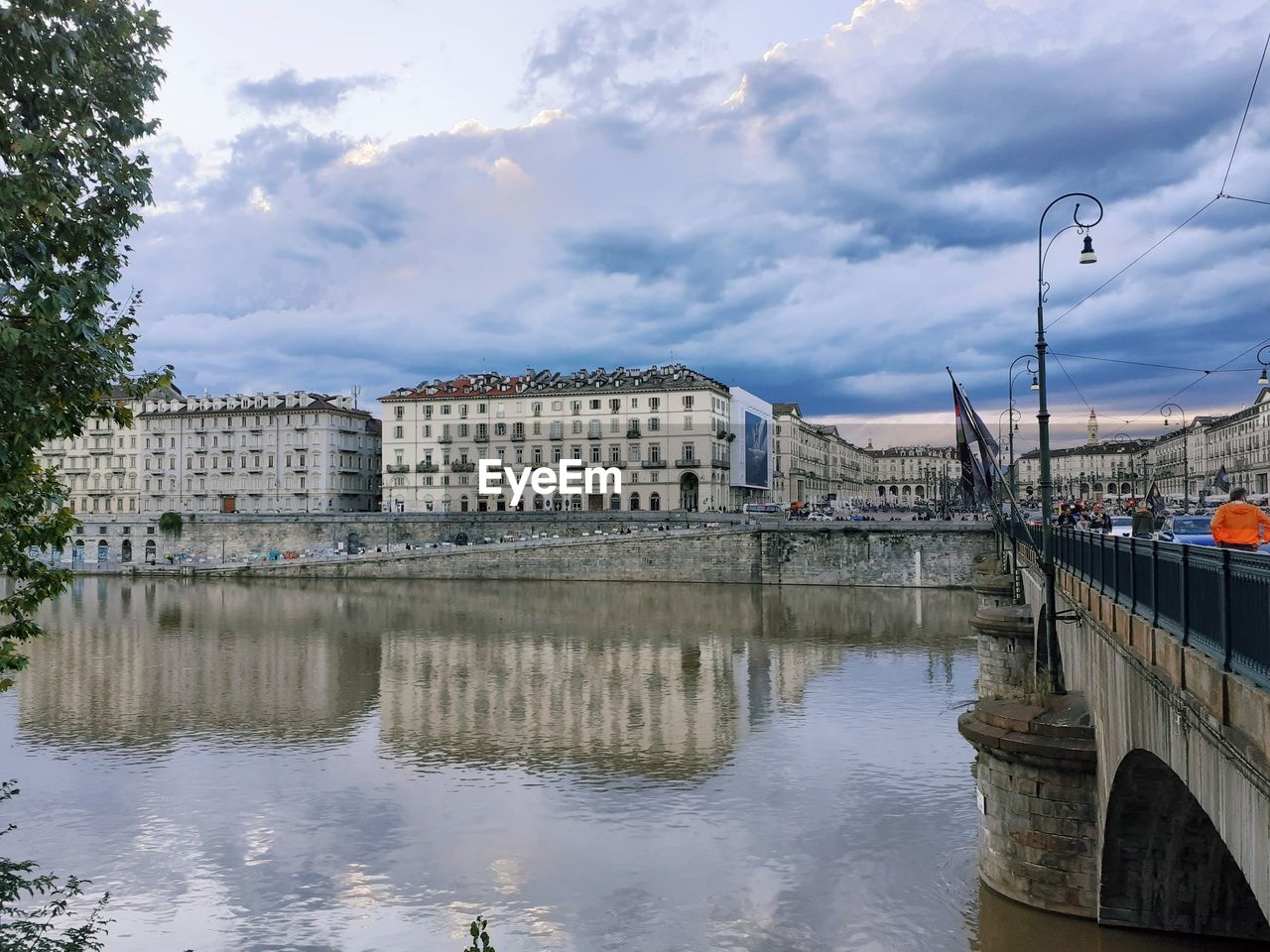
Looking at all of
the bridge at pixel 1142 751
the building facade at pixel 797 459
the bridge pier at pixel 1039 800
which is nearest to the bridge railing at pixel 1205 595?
the bridge at pixel 1142 751

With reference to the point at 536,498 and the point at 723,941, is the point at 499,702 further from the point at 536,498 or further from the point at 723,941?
the point at 536,498

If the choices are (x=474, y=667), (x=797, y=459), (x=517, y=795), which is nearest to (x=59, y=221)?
(x=517, y=795)

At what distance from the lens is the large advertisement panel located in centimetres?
12019

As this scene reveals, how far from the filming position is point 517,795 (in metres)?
25.2

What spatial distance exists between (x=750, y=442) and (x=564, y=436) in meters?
24.1

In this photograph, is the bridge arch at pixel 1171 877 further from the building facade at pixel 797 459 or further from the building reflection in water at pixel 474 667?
the building facade at pixel 797 459

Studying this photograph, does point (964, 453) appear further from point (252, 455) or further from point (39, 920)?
point (252, 455)

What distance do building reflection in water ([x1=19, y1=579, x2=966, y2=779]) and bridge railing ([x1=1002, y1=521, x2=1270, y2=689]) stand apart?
1740cm

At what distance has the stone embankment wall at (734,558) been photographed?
264ft

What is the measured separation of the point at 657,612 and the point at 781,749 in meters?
36.5

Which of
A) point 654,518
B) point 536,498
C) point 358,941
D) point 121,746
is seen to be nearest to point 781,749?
point 358,941

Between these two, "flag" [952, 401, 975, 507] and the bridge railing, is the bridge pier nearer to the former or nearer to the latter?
the bridge railing

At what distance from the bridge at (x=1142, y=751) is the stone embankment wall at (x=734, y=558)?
60404 millimetres

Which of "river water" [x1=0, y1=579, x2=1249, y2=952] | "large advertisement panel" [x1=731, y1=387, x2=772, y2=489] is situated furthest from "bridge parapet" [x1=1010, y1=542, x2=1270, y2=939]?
"large advertisement panel" [x1=731, y1=387, x2=772, y2=489]
